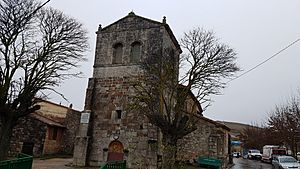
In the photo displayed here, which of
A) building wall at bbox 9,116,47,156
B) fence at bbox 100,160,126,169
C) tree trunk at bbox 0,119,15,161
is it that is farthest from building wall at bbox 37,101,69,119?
fence at bbox 100,160,126,169

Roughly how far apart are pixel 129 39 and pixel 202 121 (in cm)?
1070

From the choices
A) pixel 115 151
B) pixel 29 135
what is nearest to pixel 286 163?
pixel 115 151

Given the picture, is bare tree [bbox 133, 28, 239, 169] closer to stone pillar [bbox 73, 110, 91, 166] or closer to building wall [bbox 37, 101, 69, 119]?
stone pillar [bbox 73, 110, 91, 166]

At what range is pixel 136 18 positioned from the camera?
24.3 metres

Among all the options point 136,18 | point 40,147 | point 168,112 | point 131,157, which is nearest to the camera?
point 168,112

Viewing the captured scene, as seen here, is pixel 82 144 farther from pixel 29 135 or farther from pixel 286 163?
pixel 286 163

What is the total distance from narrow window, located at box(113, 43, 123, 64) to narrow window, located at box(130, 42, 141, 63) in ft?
3.45

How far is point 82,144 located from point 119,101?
4.39 meters

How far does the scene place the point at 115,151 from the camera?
22.0m

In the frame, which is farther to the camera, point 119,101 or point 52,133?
point 52,133

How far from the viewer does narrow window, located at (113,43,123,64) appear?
2427 cm

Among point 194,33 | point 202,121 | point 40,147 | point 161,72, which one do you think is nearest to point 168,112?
point 161,72

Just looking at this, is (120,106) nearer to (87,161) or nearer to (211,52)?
(87,161)

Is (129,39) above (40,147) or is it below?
above
